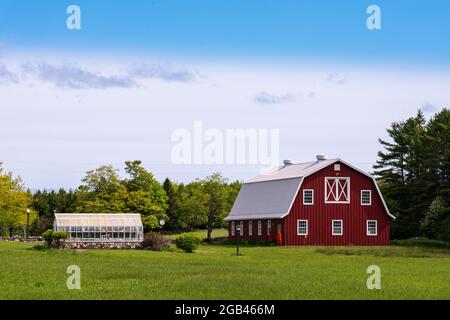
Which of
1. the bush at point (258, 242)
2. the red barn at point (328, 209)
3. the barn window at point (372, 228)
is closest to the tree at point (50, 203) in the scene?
the bush at point (258, 242)

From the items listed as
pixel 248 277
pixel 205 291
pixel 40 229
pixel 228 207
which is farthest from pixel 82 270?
pixel 40 229

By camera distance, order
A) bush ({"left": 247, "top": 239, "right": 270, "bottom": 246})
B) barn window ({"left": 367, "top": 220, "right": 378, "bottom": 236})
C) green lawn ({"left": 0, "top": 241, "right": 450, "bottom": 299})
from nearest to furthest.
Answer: green lawn ({"left": 0, "top": 241, "right": 450, "bottom": 299}) < bush ({"left": 247, "top": 239, "right": 270, "bottom": 246}) < barn window ({"left": 367, "top": 220, "right": 378, "bottom": 236})

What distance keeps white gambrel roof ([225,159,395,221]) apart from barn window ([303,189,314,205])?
1.09 m

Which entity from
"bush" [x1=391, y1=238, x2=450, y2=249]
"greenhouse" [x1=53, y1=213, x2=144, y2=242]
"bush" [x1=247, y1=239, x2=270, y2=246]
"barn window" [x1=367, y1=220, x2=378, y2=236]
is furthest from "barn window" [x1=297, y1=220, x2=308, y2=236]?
"greenhouse" [x1=53, y1=213, x2=144, y2=242]

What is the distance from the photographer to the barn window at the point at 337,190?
65.6 metres

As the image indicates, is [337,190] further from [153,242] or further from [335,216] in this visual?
[153,242]

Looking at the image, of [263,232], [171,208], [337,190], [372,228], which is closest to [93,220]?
[263,232]

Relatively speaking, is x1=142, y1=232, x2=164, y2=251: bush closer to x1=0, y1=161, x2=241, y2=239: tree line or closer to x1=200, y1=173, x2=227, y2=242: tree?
x1=0, y1=161, x2=241, y2=239: tree line

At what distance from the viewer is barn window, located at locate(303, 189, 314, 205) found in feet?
213

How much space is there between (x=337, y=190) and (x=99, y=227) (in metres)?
19.8
